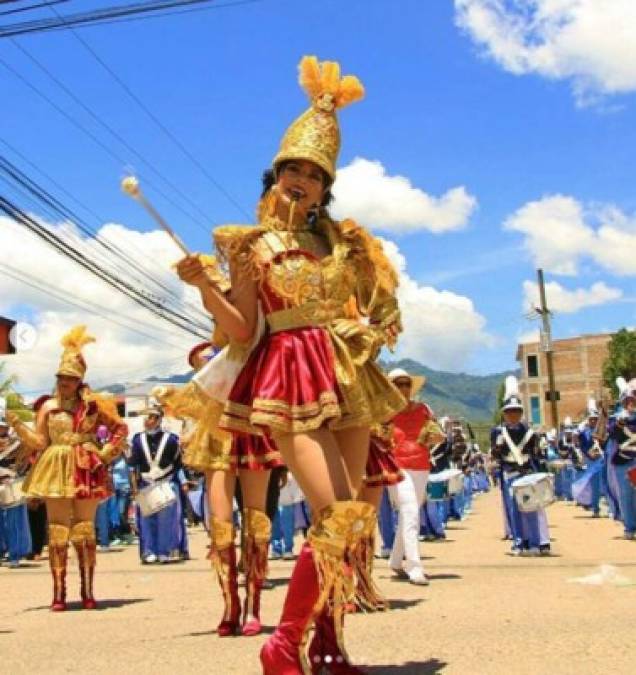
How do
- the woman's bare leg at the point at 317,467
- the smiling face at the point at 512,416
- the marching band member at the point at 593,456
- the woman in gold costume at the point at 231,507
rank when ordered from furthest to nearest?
the marching band member at the point at 593,456 → the smiling face at the point at 512,416 → the woman in gold costume at the point at 231,507 → the woman's bare leg at the point at 317,467

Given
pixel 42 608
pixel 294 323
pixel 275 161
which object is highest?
pixel 275 161

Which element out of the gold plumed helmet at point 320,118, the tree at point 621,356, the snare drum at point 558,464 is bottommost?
the snare drum at point 558,464

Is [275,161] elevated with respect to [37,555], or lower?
elevated

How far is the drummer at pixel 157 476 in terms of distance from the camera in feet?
41.9

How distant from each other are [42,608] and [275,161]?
4.91m

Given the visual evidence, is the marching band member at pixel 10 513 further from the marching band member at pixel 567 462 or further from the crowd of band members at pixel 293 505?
the marching band member at pixel 567 462

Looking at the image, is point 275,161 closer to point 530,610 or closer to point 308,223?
point 308,223

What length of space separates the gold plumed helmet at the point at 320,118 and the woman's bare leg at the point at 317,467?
4.15 ft

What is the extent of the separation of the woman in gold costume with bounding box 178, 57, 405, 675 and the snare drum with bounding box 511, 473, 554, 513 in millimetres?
7678

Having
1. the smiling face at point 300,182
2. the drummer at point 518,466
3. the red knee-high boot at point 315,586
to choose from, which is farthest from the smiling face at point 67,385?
the drummer at point 518,466

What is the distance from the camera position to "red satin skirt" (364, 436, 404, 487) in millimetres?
6184

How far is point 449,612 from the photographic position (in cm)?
641

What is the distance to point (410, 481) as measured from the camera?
9.56 m

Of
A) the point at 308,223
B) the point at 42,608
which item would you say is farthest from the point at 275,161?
the point at 42,608
